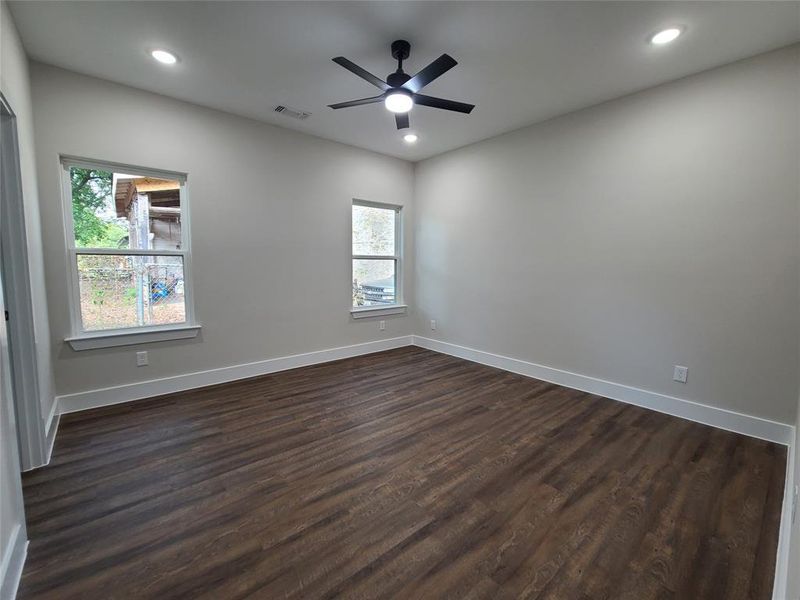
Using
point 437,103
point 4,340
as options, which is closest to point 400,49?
point 437,103

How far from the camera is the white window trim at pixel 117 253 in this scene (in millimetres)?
2873

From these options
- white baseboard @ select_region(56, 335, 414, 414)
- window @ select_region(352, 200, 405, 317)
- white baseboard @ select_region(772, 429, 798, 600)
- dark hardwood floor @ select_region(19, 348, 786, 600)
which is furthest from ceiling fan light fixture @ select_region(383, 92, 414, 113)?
white baseboard @ select_region(772, 429, 798, 600)

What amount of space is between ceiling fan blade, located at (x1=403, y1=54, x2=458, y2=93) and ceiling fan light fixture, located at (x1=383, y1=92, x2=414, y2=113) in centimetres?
7

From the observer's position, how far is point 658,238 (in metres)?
3.01

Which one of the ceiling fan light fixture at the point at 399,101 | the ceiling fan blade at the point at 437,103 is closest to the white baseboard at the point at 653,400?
the ceiling fan blade at the point at 437,103

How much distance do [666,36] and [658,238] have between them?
147cm

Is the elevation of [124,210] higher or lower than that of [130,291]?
higher

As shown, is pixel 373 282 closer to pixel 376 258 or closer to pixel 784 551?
pixel 376 258

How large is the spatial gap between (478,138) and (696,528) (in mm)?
3984

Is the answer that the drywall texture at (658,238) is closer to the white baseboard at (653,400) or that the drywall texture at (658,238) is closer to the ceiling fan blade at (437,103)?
the white baseboard at (653,400)

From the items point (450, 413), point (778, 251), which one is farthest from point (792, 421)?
point (450, 413)

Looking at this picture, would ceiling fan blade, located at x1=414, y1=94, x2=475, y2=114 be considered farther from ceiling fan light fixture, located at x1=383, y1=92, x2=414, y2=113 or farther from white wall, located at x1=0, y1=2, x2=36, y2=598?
white wall, located at x1=0, y1=2, x2=36, y2=598

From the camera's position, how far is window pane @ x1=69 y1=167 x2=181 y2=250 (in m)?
2.95

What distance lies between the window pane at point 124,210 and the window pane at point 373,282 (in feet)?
6.97
